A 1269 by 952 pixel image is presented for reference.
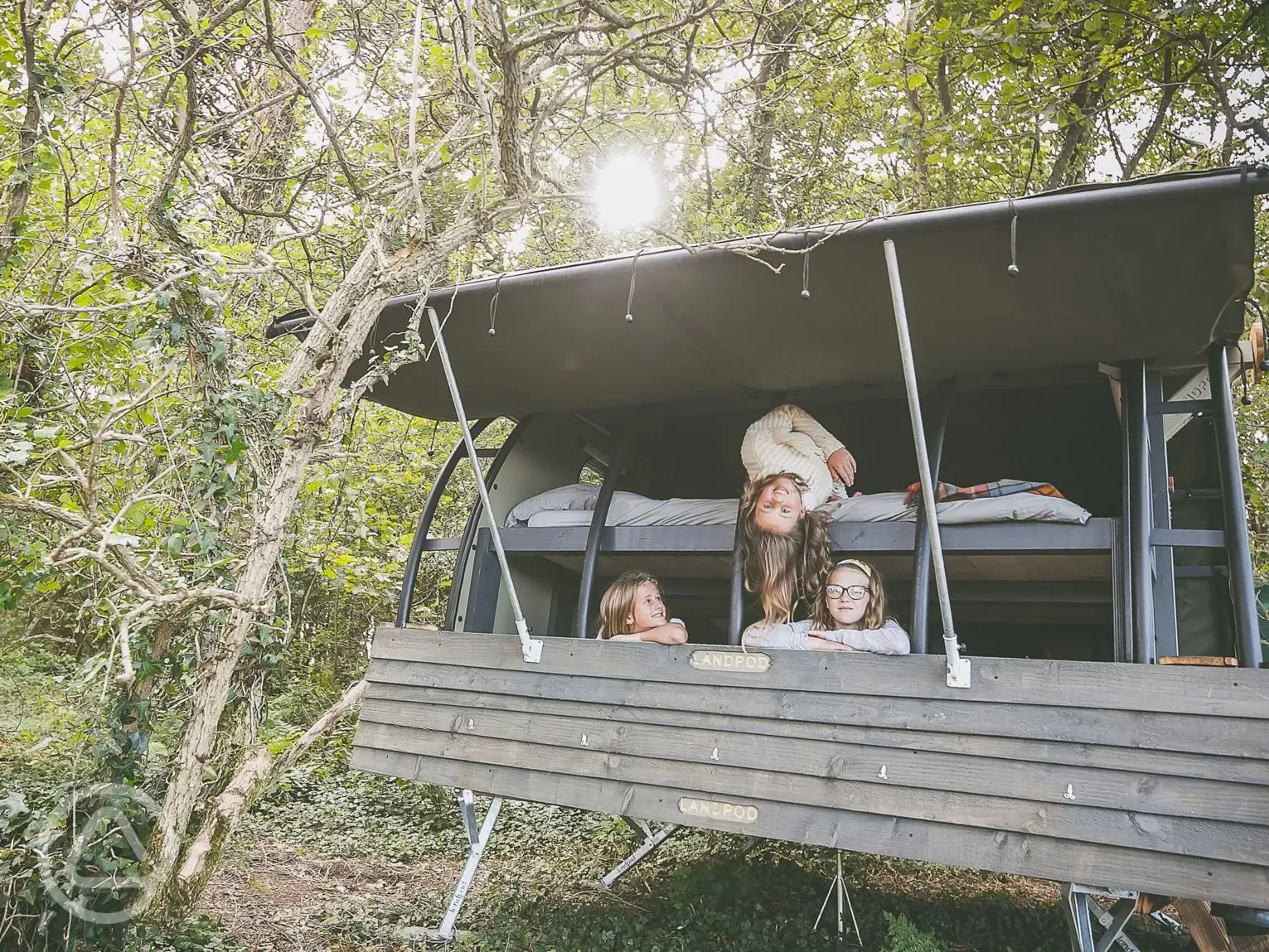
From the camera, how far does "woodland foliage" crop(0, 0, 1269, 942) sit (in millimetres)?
3980

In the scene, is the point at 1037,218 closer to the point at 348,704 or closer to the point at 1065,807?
the point at 1065,807

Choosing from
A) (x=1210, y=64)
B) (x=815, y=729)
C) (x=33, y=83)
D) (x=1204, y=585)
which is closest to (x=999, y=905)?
(x=1204, y=585)

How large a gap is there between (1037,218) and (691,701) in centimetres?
219

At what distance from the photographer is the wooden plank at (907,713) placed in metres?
2.72

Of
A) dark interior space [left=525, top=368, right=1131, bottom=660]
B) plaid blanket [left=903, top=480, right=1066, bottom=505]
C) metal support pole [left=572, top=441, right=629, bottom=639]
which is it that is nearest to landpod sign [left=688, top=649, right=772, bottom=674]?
metal support pole [left=572, top=441, right=629, bottom=639]

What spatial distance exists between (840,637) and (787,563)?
420mm

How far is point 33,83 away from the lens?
404 centimetres

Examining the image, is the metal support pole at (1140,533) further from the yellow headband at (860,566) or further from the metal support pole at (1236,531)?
the yellow headband at (860,566)

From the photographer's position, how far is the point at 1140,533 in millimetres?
3139

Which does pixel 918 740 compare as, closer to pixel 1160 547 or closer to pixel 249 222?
pixel 1160 547

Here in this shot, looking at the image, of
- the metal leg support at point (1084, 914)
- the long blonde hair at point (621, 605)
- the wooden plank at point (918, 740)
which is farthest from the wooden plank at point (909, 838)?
the long blonde hair at point (621, 605)

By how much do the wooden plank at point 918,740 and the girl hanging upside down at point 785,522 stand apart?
0.58 metres

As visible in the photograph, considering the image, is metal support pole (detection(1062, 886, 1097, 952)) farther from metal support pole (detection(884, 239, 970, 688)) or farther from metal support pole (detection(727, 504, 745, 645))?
metal support pole (detection(727, 504, 745, 645))

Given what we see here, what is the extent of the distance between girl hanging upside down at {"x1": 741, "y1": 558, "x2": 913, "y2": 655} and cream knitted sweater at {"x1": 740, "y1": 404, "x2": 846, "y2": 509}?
1.28ft
